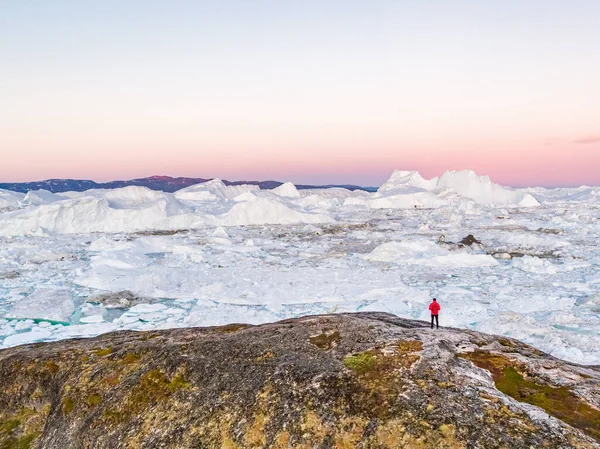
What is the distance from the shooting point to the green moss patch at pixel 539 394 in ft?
11.4

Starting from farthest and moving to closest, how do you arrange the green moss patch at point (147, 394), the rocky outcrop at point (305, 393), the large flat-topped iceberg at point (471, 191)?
the large flat-topped iceberg at point (471, 191) < the green moss patch at point (147, 394) < the rocky outcrop at point (305, 393)

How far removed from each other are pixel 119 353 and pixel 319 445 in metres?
3.32

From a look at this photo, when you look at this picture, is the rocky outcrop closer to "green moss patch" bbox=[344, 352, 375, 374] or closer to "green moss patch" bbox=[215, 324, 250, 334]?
"green moss patch" bbox=[344, 352, 375, 374]

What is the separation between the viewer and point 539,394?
3.96 metres

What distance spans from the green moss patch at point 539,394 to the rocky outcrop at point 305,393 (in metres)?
0.02

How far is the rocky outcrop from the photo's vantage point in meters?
3.39

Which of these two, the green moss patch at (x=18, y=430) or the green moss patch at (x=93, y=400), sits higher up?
Result: the green moss patch at (x=93, y=400)

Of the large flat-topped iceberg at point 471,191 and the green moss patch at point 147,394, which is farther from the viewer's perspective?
the large flat-topped iceberg at point 471,191

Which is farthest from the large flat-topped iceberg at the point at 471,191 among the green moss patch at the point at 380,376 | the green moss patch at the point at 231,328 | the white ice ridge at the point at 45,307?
the green moss patch at the point at 380,376

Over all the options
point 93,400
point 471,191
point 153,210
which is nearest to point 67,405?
point 93,400

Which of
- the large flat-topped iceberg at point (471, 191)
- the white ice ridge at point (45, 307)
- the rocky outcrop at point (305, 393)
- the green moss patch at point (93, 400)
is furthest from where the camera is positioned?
the large flat-topped iceberg at point (471, 191)

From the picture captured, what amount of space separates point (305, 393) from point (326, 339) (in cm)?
115

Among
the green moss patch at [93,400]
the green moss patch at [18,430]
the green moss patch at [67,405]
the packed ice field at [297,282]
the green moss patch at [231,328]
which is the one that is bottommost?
the packed ice field at [297,282]

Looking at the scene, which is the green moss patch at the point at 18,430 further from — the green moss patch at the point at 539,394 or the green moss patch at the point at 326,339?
the green moss patch at the point at 539,394
